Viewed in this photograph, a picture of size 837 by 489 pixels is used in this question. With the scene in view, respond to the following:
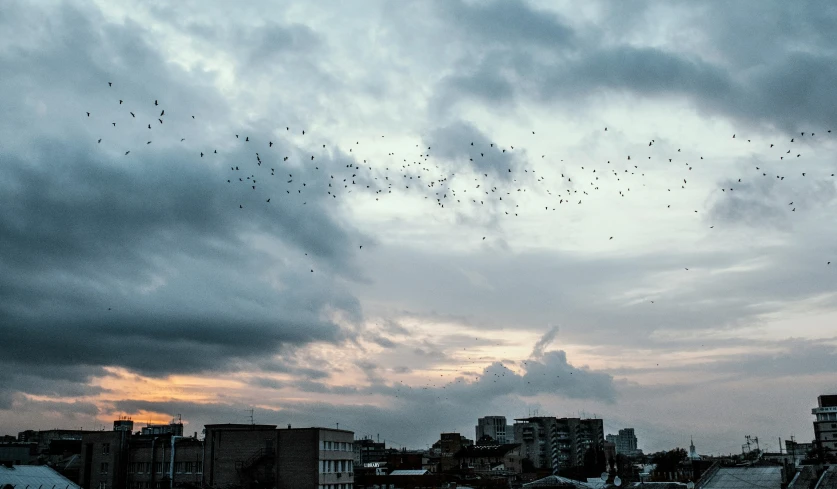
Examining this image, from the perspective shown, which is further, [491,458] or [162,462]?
[491,458]

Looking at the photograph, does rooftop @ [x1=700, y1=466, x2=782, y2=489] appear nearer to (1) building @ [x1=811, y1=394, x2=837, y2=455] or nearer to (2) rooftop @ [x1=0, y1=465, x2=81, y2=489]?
(2) rooftop @ [x1=0, y1=465, x2=81, y2=489]

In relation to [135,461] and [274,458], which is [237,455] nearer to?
[274,458]

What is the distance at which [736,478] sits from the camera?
83.8 m

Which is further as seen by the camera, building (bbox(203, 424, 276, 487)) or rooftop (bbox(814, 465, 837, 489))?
building (bbox(203, 424, 276, 487))

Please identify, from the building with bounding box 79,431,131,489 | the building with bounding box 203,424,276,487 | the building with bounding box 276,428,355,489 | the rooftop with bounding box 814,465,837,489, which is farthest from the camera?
the building with bounding box 79,431,131,489

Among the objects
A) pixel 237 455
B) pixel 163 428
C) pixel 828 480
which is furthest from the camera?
pixel 163 428

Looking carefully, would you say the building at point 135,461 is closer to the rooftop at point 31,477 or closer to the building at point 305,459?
the building at point 305,459

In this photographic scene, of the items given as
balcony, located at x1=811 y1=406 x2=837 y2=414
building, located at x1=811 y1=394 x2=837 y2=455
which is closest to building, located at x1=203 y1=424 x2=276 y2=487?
building, located at x1=811 y1=394 x2=837 y2=455

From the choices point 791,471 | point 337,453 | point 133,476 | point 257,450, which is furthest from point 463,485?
point 791,471

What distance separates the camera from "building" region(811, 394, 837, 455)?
180913mm

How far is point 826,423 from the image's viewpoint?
7244 inches

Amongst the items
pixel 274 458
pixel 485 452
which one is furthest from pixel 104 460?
pixel 485 452

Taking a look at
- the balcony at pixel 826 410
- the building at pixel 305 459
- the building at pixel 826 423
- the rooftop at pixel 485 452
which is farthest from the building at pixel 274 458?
the balcony at pixel 826 410

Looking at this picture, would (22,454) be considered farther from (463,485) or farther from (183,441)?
(463,485)
